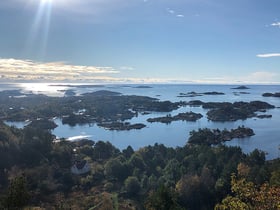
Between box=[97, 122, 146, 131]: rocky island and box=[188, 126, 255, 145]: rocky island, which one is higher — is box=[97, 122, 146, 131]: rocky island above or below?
below

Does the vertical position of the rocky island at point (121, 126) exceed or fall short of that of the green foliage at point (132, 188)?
it falls short

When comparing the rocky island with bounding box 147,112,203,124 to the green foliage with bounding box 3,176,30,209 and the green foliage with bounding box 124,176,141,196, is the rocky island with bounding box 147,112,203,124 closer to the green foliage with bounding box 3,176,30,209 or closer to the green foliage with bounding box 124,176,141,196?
the green foliage with bounding box 124,176,141,196

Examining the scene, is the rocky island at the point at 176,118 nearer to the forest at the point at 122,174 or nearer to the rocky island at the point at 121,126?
the rocky island at the point at 121,126

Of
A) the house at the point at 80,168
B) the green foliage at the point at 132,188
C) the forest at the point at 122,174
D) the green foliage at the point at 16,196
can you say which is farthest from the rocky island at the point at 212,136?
the green foliage at the point at 16,196

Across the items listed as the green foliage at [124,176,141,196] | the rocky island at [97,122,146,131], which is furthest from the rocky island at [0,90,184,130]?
the green foliage at [124,176,141,196]

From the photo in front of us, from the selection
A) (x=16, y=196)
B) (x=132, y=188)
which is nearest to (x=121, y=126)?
(x=132, y=188)

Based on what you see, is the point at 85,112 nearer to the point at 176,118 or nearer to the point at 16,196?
the point at 176,118
